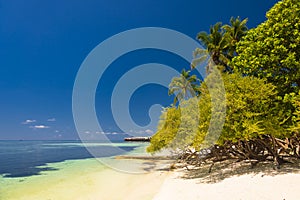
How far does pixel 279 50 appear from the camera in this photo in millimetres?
11055

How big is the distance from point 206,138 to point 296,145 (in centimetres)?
502

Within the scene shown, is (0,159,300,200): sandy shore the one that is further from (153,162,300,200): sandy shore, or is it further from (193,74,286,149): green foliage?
(193,74,286,149): green foliage

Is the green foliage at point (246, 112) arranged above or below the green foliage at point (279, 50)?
below

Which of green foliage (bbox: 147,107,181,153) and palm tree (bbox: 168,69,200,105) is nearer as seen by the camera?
green foliage (bbox: 147,107,181,153)

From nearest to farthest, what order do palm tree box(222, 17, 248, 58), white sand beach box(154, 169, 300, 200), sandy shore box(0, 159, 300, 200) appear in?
white sand beach box(154, 169, 300, 200), sandy shore box(0, 159, 300, 200), palm tree box(222, 17, 248, 58)

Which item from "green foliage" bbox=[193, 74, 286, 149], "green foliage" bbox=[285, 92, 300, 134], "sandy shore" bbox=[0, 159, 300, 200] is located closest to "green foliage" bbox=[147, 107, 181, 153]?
"sandy shore" bbox=[0, 159, 300, 200]

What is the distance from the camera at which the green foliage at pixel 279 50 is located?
11.0m

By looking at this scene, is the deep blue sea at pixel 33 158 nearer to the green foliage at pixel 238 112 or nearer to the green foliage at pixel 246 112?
the green foliage at pixel 238 112

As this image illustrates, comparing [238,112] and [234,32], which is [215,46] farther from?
[238,112]

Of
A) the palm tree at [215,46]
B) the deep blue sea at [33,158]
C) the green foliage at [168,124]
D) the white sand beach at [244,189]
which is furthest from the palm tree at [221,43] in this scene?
the deep blue sea at [33,158]

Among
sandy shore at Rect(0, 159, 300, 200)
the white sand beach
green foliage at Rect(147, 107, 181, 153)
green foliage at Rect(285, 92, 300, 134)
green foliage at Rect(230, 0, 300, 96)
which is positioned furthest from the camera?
green foliage at Rect(147, 107, 181, 153)

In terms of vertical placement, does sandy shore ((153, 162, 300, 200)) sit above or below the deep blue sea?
below

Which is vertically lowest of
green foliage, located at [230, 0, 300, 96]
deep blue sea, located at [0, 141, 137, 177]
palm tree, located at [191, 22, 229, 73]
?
deep blue sea, located at [0, 141, 137, 177]

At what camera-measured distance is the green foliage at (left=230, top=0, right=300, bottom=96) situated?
11.0 meters
